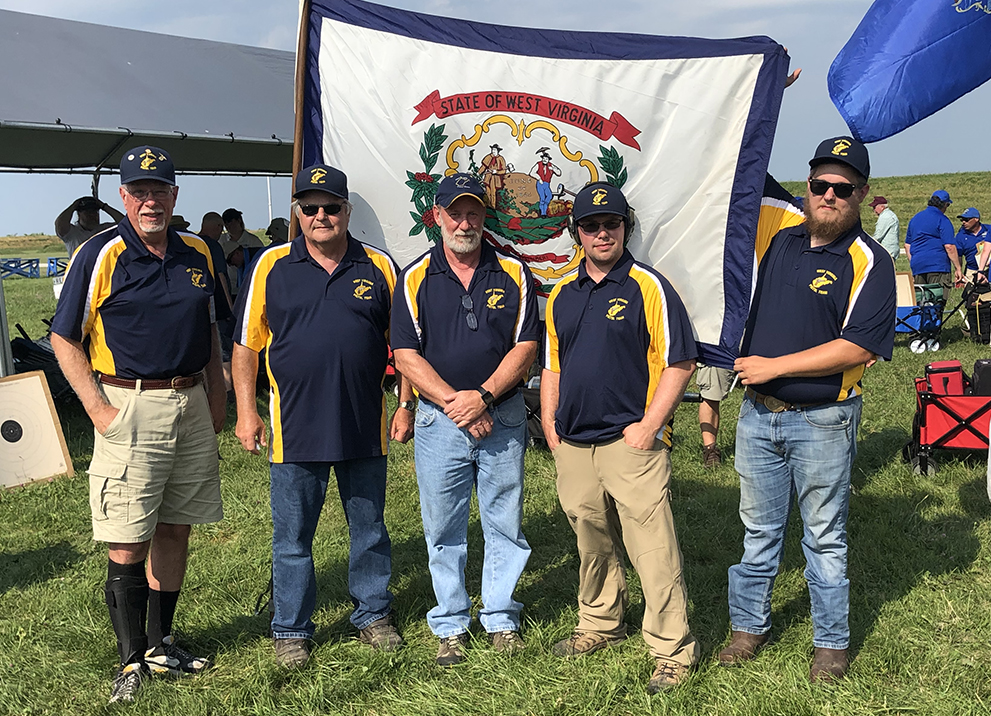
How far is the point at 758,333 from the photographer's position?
387cm

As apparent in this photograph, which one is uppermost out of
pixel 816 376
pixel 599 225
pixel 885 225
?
pixel 885 225

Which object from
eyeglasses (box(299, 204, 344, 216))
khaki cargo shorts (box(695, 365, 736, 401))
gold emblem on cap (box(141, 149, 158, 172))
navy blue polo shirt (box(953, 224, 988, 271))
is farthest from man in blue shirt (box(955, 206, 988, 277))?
gold emblem on cap (box(141, 149, 158, 172))

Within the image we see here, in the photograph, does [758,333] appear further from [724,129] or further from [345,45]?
[345,45]

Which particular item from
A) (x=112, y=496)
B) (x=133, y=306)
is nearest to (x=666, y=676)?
(x=112, y=496)

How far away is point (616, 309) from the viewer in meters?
3.74

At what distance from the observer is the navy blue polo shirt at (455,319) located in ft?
13.0

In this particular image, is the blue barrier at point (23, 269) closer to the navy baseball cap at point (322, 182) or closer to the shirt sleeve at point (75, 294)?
the shirt sleeve at point (75, 294)

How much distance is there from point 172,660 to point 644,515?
238 cm

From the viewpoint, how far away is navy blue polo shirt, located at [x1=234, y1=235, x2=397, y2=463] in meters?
3.93

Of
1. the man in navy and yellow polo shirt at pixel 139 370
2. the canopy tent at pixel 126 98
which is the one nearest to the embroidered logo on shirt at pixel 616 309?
the man in navy and yellow polo shirt at pixel 139 370

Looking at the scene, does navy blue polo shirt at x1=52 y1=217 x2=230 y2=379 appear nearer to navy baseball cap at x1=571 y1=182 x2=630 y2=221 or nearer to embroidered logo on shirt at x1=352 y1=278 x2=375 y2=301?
embroidered logo on shirt at x1=352 y1=278 x2=375 y2=301

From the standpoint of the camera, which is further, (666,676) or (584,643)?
(584,643)

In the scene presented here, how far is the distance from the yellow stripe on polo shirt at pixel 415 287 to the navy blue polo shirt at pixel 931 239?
36.7ft

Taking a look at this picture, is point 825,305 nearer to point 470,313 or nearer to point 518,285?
point 518,285
